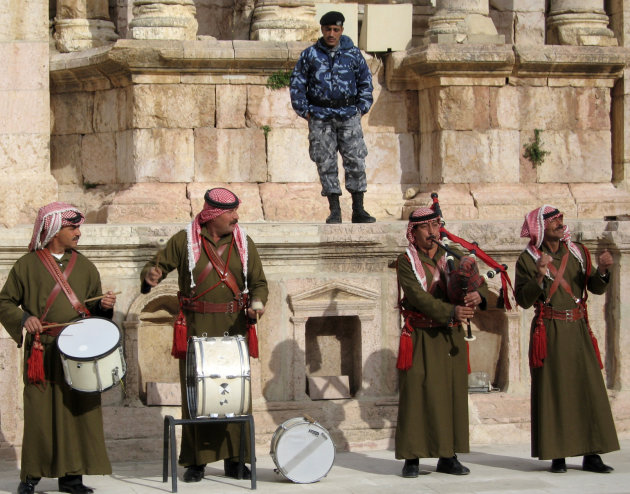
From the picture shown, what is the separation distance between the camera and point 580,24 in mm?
15375

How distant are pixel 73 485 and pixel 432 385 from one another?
2405 millimetres

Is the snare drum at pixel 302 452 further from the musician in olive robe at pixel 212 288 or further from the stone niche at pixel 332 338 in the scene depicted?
the stone niche at pixel 332 338

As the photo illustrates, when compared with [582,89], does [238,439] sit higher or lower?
lower

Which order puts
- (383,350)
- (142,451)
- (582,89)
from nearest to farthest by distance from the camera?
(142,451) → (383,350) → (582,89)

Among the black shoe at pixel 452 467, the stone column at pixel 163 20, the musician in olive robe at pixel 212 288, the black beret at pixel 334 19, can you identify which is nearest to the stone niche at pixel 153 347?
the musician in olive robe at pixel 212 288

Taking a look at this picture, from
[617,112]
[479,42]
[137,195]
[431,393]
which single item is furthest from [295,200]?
[431,393]

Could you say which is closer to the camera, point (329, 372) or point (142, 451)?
point (142, 451)

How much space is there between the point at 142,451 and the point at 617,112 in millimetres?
7214

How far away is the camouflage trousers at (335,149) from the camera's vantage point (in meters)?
11.8

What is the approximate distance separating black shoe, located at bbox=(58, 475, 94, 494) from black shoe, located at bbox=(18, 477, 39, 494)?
0.55 ft

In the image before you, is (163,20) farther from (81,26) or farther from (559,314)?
(559,314)

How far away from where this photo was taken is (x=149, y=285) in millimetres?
9242

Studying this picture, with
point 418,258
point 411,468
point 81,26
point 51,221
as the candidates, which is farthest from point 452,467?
point 81,26

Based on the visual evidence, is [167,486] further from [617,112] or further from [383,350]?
[617,112]
